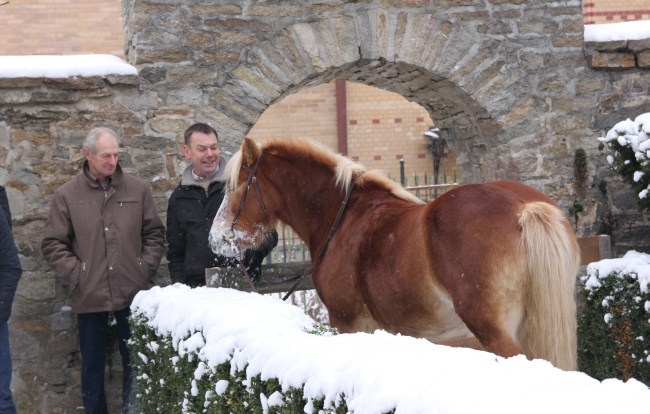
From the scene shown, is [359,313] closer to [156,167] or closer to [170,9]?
[156,167]

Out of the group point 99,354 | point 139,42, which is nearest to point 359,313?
point 99,354

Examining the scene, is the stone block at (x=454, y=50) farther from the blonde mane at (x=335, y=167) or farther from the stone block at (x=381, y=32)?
the blonde mane at (x=335, y=167)

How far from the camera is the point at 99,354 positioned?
599 centimetres

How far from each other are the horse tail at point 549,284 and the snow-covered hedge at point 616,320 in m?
1.20

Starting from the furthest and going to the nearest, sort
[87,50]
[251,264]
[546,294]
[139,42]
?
[87,50] < [139,42] < [251,264] < [546,294]

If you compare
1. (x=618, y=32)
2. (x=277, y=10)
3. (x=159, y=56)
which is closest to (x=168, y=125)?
(x=159, y=56)

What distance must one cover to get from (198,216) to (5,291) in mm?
1364

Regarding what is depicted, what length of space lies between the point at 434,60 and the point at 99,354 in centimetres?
350

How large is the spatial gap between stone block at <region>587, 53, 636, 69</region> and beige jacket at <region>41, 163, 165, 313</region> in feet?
12.9

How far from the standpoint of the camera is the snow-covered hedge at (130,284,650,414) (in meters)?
1.84

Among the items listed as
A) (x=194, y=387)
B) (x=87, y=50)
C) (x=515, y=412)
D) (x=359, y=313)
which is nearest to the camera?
(x=515, y=412)

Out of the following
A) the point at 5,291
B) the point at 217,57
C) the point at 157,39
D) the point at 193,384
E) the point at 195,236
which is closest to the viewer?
the point at 193,384

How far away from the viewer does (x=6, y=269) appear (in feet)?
16.4

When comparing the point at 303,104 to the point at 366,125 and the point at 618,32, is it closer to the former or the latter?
the point at 366,125
